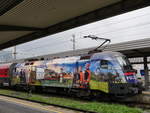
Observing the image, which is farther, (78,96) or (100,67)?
(78,96)

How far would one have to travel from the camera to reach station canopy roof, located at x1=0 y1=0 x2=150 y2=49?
10.5 meters

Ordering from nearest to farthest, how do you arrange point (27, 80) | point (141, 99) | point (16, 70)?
point (141, 99) → point (27, 80) → point (16, 70)

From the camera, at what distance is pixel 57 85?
59.4 feet

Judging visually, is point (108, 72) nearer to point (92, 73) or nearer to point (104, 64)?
point (104, 64)

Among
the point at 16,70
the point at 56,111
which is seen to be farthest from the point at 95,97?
the point at 16,70

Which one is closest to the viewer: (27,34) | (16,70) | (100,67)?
(100,67)

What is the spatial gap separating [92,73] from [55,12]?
16.1 feet

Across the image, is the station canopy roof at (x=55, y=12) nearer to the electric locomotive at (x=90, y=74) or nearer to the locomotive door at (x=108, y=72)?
the electric locomotive at (x=90, y=74)

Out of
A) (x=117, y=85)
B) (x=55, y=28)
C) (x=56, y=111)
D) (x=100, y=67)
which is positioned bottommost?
(x=56, y=111)

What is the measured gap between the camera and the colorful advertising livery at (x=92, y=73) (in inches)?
Result: 549

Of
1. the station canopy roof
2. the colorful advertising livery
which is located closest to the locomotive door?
the colorful advertising livery

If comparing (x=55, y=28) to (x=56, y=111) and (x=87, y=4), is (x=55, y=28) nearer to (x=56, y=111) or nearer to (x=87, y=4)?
(x=87, y=4)

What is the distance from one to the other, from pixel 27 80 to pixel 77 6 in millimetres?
13105

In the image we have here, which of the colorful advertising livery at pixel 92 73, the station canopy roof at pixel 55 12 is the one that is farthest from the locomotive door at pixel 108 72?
the station canopy roof at pixel 55 12
